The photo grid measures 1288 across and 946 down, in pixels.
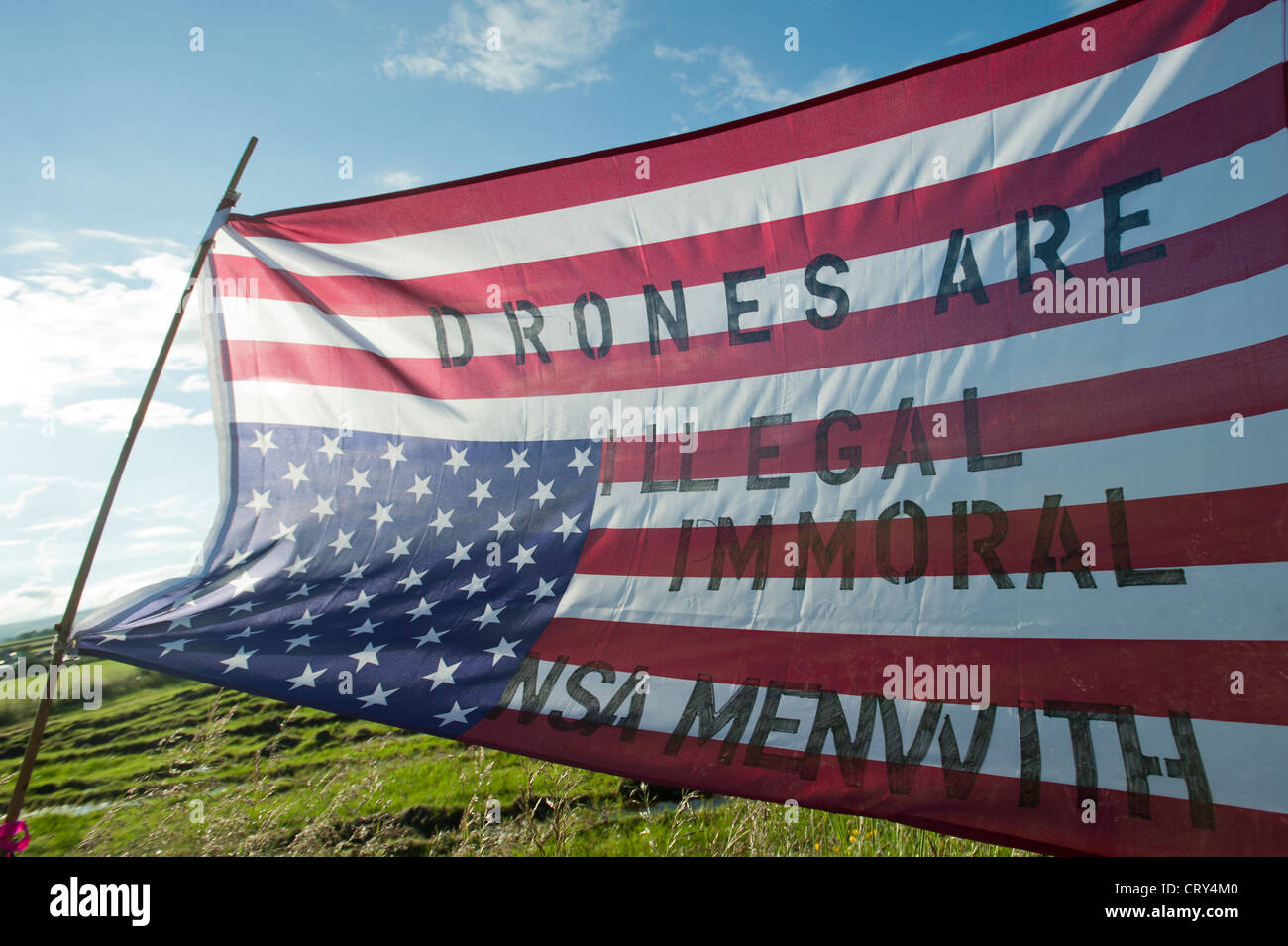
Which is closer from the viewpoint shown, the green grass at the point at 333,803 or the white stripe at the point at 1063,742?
the white stripe at the point at 1063,742

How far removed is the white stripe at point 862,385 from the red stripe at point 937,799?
1349 mm

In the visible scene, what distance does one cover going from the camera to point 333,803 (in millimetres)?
6137

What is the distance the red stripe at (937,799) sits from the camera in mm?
2092

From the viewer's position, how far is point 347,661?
3.27 metres

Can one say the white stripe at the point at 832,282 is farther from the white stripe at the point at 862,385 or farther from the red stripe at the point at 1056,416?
the red stripe at the point at 1056,416

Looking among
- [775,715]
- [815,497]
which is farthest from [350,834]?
[815,497]

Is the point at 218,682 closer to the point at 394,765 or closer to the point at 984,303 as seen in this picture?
the point at 984,303

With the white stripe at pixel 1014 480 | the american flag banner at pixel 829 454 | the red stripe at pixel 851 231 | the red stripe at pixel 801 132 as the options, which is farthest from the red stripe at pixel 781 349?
the red stripe at pixel 801 132

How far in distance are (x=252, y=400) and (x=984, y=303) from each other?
3877 millimetres

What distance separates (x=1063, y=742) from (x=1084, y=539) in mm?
707

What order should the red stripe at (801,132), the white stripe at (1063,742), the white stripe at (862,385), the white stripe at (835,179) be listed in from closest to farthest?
the white stripe at (1063,742) < the white stripe at (862,385) < the white stripe at (835,179) < the red stripe at (801,132)

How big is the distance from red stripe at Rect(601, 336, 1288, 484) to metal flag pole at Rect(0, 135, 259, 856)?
2.53m

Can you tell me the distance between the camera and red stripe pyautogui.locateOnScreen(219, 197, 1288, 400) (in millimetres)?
2436

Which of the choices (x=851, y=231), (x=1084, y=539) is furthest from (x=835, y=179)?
(x=1084, y=539)
